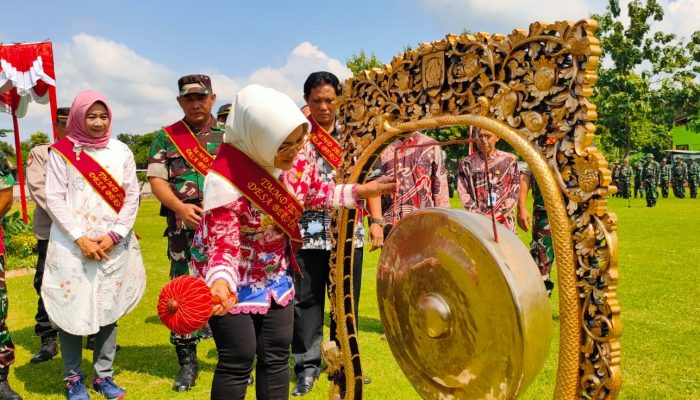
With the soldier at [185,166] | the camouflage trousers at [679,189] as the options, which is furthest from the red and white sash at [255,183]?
the camouflage trousers at [679,189]

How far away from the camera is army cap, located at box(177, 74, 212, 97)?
3.77 m

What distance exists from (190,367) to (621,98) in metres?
26.1

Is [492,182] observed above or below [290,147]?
below

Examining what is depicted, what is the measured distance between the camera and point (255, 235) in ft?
8.20

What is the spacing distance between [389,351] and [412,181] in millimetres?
1385

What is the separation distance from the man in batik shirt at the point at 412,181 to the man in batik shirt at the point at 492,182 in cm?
16

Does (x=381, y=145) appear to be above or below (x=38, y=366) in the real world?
above

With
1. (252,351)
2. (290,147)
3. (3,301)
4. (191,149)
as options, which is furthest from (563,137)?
(3,301)

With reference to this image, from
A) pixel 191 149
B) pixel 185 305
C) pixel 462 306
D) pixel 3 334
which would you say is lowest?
pixel 3 334

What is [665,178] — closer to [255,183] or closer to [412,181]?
[412,181]

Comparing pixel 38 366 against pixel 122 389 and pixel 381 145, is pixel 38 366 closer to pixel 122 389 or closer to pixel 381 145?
pixel 122 389

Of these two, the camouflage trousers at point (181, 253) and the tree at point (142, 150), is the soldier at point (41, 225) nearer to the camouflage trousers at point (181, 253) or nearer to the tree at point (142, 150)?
the camouflage trousers at point (181, 253)

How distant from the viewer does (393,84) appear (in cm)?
274

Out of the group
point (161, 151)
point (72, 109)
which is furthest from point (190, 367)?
point (72, 109)
